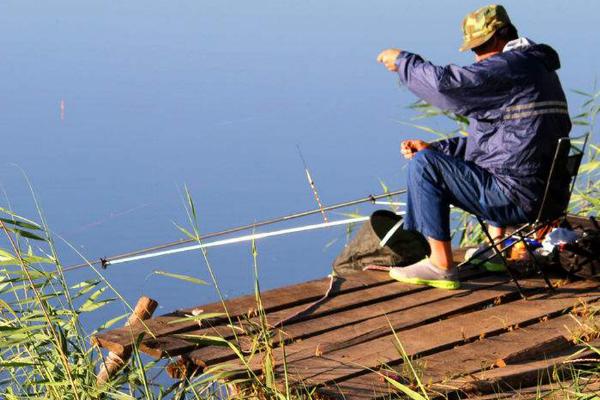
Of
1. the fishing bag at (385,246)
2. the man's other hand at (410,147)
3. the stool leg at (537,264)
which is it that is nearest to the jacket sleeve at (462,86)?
the man's other hand at (410,147)

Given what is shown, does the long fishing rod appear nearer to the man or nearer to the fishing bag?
the fishing bag

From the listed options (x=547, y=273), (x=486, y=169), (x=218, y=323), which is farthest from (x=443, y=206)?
(x=218, y=323)

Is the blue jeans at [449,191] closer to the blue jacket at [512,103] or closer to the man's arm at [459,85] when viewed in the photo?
the blue jacket at [512,103]

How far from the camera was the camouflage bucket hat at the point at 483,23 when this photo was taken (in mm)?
5801

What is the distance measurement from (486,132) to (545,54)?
41 cm

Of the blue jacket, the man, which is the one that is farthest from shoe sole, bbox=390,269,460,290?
the blue jacket

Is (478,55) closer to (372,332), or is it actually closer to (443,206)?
(443,206)

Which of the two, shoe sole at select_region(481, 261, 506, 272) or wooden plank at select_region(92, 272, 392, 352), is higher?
wooden plank at select_region(92, 272, 392, 352)

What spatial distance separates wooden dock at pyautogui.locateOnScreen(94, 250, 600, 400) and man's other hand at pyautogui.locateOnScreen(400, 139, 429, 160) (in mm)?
545

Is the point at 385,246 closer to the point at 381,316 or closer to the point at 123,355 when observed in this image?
the point at 381,316

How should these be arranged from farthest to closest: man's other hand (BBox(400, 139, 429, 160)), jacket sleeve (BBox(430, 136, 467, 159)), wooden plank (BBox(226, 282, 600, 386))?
jacket sleeve (BBox(430, 136, 467, 159)), man's other hand (BBox(400, 139, 429, 160)), wooden plank (BBox(226, 282, 600, 386))

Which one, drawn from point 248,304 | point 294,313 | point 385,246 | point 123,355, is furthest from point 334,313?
point 123,355

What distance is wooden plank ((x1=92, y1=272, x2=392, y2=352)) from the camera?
5012 mm

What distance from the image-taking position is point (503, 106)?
5715 mm
